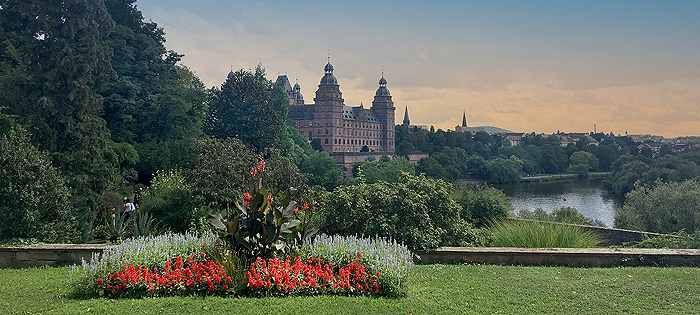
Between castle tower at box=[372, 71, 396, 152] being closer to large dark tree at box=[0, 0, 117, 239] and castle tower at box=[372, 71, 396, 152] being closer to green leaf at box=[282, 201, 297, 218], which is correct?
large dark tree at box=[0, 0, 117, 239]

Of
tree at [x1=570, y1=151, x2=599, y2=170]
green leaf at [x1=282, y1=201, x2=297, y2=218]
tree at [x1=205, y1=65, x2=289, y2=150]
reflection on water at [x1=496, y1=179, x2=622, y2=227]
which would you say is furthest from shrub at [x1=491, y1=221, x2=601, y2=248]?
tree at [x1=570, y1=151, x2=599, y2=170]

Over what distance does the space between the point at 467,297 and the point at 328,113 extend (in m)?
98.6

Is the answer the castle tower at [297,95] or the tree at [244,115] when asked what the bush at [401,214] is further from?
the castle tower at [297,95]

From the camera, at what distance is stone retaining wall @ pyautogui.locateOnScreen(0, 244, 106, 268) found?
26.1 feet

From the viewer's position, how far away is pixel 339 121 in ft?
346

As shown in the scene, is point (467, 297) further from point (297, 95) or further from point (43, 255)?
point (297, 95)

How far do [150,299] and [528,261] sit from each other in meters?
5.53

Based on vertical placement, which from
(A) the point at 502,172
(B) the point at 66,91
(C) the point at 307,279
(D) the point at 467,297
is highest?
(B) the point at 66,91

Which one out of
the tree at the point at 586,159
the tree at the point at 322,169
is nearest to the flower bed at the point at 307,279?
the tree at the point at 322,169

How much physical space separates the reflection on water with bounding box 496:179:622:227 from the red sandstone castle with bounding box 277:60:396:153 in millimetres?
47988

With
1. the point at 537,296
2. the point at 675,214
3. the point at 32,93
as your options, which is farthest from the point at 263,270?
the point at 675,214

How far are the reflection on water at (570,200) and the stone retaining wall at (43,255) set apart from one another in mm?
31081

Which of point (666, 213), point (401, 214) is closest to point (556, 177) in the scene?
point (666, 213)

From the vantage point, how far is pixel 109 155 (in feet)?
60.0
